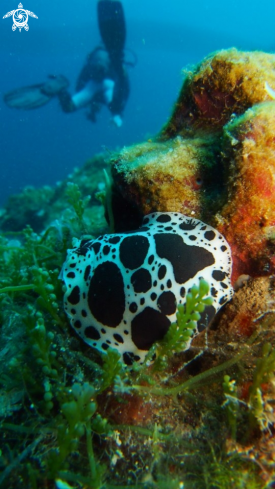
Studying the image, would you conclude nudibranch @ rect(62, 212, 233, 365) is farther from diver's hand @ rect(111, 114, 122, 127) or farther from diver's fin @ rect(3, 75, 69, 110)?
diver's fin @ rect(3, 75, 69, 110)

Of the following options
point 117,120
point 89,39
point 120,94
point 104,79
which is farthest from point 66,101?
point 89,39

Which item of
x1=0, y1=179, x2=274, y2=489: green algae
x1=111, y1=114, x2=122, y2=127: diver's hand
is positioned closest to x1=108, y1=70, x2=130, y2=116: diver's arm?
x1=111, y1=114, x2=122, y2=127: diver's hand

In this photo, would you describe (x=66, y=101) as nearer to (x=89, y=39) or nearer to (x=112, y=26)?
(x=112, y=26)

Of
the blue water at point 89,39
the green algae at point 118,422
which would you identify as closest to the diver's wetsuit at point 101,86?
the blue water at point 89,39

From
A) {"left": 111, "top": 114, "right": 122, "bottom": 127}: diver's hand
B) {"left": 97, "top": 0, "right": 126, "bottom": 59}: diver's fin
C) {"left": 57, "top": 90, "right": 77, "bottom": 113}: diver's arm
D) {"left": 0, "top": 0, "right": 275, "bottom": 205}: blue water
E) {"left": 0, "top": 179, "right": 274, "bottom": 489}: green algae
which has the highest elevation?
{"left": 0, "top": 0, "right": 275, "bottom": 205}: blue water

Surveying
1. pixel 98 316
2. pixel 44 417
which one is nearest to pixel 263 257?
pixel 98 316

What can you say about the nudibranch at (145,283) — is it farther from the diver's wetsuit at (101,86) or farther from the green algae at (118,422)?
the diver's wetsuit at (101,86)
